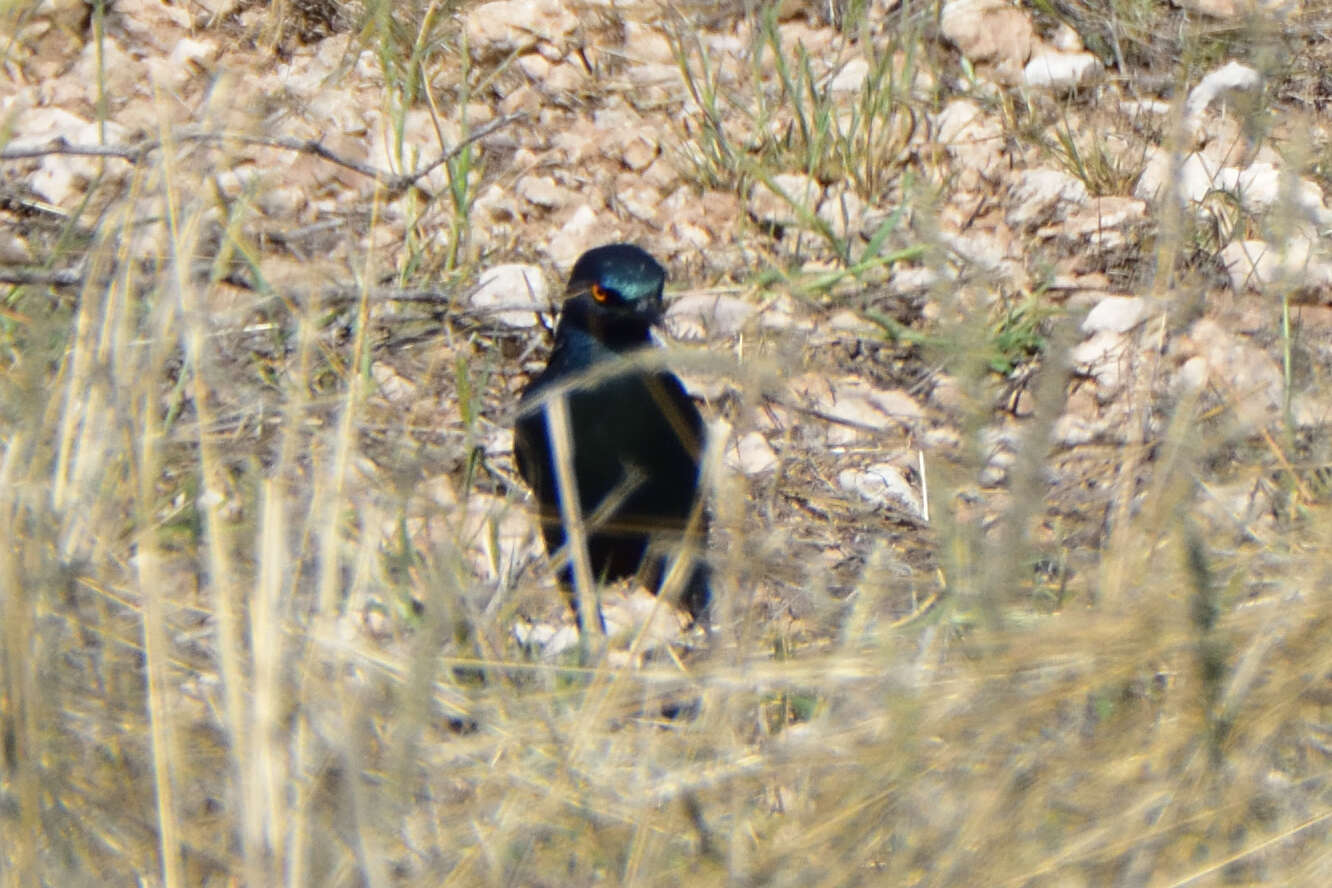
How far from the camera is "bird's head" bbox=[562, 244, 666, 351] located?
295 cm

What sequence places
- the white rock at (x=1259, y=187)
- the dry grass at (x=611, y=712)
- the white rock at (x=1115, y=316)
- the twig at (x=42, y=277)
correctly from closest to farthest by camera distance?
1. the dry grass at (x=611, y=712)
2. the twig at (x=42, y=277)
3. the white rock at (x=1115, y=316)
4. the white rock at (x=1259, y=187)

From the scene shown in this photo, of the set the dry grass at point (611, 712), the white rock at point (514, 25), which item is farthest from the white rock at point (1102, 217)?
the dry grass at point (611, 712)

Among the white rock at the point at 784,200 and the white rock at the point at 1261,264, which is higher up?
the white rock at the point at 784,200

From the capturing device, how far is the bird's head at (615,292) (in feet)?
9.66

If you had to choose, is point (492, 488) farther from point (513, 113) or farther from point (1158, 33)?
point (1158, 33)

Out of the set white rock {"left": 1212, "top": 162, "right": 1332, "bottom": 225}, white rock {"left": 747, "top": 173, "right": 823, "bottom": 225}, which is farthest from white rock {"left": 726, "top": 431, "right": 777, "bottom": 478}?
white rock {"left": 1212, "top": 162, "right": 1332, "bottom": 225}

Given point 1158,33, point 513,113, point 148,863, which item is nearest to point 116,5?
point 513,113

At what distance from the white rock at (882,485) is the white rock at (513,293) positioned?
68 centimetres

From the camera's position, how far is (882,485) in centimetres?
293

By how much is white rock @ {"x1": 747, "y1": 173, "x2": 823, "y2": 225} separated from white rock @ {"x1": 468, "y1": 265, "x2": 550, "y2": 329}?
0.48m

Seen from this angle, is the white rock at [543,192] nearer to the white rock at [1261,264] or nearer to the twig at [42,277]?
the twig at [42,277]

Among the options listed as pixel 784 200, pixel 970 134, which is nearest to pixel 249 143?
pixel 784 200

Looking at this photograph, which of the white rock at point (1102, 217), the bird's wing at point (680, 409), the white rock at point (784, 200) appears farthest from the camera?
the white rock at point (784, 200)

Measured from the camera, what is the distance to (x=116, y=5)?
381cm
